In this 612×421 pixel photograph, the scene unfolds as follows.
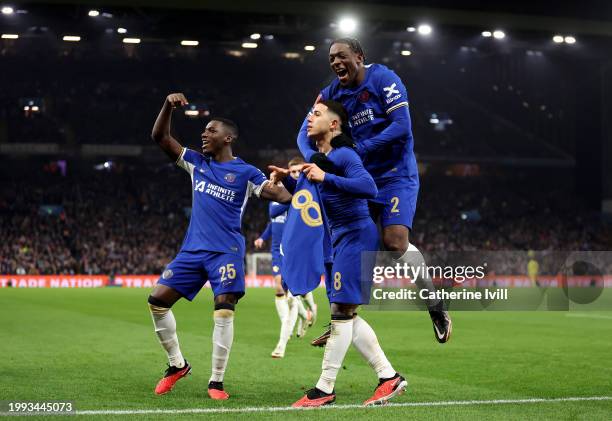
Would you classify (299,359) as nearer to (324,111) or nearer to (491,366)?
(491,366)

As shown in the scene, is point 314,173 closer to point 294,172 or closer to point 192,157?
point 294,172

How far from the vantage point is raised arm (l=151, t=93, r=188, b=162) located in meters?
8.02

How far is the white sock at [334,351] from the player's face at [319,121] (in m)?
1.49

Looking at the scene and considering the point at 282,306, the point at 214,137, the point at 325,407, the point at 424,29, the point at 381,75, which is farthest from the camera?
the point at 424,29

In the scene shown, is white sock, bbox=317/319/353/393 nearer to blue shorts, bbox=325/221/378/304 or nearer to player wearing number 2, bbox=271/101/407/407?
player wearing number 2, bbox=271/101/407/407

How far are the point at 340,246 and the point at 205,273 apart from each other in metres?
1.56

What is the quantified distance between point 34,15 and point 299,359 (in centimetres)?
2740

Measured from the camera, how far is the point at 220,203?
324 inches

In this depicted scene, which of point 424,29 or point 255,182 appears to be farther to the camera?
point 424,29

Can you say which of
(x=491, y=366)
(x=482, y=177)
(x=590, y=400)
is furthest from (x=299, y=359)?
(x=482, y=177)

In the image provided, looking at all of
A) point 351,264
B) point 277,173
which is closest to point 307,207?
point 277,173

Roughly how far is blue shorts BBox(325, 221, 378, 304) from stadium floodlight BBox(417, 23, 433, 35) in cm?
2960

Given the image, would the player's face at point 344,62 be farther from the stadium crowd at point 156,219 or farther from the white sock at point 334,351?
the stadium crowd at point 156,219

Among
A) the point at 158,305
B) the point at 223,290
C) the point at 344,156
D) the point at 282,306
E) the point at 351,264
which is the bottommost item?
the point at 282,306
